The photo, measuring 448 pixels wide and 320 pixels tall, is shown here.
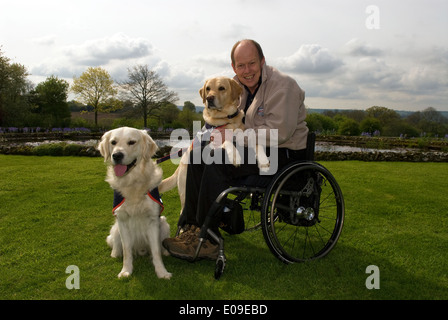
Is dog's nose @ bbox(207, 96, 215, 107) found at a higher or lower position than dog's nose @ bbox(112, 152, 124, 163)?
higher

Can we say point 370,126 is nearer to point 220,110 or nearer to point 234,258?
point 220,110

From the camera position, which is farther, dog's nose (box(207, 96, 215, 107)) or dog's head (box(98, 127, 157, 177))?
dog's nose (box(207, 96, 215, 107))

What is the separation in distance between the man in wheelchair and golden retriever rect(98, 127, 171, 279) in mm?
201

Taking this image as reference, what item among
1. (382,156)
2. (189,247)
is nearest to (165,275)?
(189,247)

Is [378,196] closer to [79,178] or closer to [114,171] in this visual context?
[114,171]

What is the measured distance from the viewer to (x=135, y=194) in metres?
2.88

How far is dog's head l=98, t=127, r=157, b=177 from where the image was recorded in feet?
8.91

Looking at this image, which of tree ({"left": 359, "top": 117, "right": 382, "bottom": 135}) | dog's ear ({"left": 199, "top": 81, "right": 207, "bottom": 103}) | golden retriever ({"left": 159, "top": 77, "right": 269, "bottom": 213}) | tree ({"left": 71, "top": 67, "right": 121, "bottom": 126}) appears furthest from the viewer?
tree ({"left": 71, "top": 67, "right": 121, "bottom": 126})

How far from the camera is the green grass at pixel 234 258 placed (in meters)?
2.60

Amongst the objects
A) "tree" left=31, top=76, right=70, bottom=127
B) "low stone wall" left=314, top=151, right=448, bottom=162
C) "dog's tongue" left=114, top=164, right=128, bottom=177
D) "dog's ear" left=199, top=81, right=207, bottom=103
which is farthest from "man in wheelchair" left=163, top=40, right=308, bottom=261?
"tree" left=31, top=76, right=70, bottom=127

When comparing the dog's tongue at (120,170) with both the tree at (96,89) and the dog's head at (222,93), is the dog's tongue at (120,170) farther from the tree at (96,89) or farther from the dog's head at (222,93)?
the tree at (96,89)

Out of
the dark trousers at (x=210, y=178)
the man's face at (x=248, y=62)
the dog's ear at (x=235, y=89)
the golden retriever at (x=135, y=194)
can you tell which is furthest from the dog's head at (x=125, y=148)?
the man's face at (x=248, y=62)

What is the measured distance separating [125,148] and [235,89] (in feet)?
4.23

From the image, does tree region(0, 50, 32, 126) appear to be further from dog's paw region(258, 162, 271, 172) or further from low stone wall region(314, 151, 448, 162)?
dog's paw region(258, 162, 271, 172)
